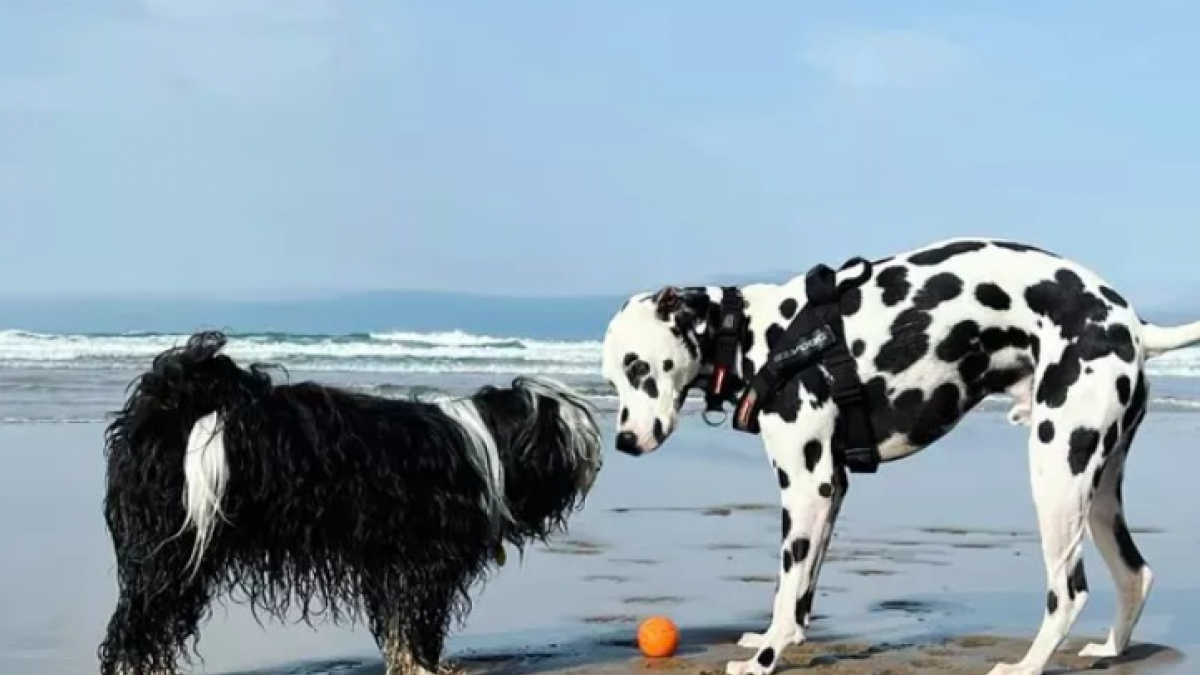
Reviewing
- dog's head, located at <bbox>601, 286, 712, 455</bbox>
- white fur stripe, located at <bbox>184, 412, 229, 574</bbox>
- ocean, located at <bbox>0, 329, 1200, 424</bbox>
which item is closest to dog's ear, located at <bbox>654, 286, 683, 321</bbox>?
dog's head, located at <bbox>601, 286, 712, 455</bbox>

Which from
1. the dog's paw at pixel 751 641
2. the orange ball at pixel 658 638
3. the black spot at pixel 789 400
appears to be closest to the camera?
the black spot at pixel 789 400

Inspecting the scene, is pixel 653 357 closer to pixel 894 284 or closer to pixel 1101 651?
pixel 894 284

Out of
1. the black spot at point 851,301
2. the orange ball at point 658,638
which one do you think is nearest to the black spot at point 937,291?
the black spot at point 851,301

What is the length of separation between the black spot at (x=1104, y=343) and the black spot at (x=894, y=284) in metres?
0.60

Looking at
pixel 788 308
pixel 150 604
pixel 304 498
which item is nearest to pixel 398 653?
pixel 304 498

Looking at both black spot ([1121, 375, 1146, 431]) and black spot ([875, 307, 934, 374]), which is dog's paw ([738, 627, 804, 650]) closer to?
black spot ([875, 307, 934, 374])

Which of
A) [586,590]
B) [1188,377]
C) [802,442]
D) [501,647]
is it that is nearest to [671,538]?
[586,590]

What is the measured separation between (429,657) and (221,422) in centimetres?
107

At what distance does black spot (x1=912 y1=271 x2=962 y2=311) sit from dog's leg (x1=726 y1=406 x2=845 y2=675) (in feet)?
1.57

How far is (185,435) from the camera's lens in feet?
16.1

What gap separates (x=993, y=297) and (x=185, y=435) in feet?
8.75

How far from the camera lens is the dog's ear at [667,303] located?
17.9 feet

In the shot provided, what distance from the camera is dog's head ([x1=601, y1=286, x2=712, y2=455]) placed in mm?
5430

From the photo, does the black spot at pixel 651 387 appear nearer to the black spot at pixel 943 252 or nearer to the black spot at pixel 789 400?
the black spot at pixel 789 400
